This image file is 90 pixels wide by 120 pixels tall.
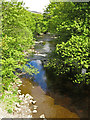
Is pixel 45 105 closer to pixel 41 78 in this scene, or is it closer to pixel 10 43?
pixel 41 78

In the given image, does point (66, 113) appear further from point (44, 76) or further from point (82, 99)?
point (44, 76)

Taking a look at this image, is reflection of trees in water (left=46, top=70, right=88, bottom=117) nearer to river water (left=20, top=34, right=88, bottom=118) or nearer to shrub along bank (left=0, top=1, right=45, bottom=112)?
river water (left=20, top=34, right=88, bottom=118)

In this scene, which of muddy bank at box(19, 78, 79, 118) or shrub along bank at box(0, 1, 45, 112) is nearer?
muddy bank at box(19, 78, 79, 118)

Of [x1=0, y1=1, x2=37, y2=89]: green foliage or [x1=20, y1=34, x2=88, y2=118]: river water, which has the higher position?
[x1=0, y1=1, x2=37, y2=89]: green foliage

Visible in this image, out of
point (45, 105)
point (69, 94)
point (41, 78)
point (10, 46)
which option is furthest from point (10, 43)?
point (69, 94)

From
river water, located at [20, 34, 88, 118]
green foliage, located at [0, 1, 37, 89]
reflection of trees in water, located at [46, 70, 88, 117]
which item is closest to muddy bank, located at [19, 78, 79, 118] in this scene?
river water, located at [20, 34, 88, 118]

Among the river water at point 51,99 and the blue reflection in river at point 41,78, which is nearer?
the river water at point 51,99

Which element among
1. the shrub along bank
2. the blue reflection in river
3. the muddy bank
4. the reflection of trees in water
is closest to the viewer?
the muddy bank

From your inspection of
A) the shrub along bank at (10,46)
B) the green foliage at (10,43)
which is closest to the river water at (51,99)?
the shrub along bank at (10,46)

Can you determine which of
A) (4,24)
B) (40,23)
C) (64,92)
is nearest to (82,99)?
(64,92)

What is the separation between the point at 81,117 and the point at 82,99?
1188 millimetres

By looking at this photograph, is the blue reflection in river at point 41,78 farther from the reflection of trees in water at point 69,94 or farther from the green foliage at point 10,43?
the green foliage at point 10,43

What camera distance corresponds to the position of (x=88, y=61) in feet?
14.8

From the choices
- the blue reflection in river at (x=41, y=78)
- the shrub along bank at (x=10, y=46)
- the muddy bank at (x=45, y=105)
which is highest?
the shrub along bank at (x=10, y=46)
